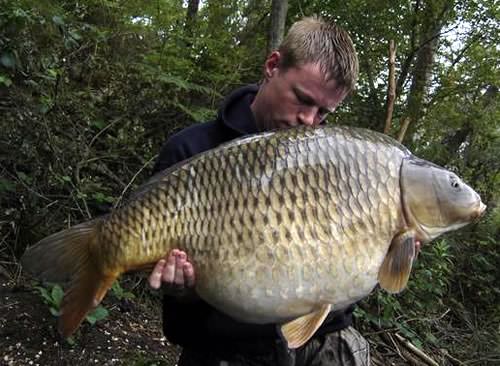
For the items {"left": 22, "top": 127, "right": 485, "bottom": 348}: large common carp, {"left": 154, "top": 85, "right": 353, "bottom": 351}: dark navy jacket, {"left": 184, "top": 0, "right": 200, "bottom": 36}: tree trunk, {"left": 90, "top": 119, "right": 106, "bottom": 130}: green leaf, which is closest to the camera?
{"left": 22, "top": 127, "right": 485, "bottom": 348}: large common carp

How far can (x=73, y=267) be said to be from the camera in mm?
1128

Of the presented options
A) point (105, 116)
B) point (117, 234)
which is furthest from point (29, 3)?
point (117, 234)

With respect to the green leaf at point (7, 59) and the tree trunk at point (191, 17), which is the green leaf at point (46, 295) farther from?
the tree trunk at point (191, 17)

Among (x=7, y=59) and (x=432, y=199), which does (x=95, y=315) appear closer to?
(x=7, y=59)

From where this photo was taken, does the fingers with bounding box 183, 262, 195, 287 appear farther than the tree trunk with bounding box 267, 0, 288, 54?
No

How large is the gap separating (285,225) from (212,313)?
374 mm

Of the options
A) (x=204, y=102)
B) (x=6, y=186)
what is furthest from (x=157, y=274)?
(x=204, y=102)

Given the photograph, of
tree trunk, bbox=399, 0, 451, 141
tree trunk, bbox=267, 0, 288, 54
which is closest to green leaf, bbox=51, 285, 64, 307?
tree trunk, bbox=267, 0, 288, 54

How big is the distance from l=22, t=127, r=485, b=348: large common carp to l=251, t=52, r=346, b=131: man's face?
0.69ft

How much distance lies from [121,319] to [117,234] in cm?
145

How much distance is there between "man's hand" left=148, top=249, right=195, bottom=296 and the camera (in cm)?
108

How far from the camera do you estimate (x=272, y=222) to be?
106 centimetres

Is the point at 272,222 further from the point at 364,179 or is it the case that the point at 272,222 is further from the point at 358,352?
the point at 358,352

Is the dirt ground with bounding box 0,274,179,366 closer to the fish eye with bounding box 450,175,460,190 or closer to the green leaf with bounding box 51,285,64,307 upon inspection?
the green leaf with bounding box 51,285,64,307
